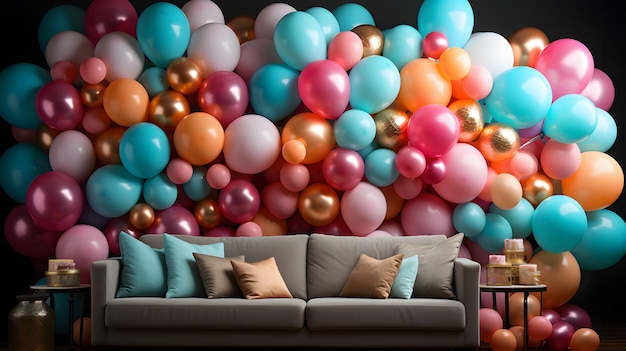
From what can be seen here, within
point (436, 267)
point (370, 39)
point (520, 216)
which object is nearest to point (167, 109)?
point (370, 39)

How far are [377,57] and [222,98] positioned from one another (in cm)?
102

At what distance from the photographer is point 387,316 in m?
4.52

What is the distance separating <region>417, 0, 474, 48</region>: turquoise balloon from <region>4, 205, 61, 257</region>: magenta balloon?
2.79 meters

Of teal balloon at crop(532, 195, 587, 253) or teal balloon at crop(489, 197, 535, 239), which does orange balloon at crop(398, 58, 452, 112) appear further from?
teal balloon at crop(532, 195, 587, 253)

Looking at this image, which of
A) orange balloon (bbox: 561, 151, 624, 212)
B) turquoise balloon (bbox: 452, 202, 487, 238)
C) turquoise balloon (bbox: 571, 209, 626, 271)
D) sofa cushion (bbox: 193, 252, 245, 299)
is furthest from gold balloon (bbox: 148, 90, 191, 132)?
turquoise balloon (bbox: 571, 209, 626, 271)

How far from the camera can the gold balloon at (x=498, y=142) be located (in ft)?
17.1

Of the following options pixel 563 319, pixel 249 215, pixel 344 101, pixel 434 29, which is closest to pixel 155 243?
pixel 249 215

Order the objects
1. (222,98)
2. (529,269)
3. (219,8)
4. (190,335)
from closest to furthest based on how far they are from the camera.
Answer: (190,335) → (529,269) → (222,98) → (219,8)

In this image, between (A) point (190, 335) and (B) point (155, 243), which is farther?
(B) point (155, 243)

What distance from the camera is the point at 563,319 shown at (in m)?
5.41

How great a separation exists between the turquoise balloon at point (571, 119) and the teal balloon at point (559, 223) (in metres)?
0.39

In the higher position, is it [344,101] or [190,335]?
[344,101]

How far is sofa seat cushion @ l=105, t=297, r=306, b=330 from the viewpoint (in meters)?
4.53

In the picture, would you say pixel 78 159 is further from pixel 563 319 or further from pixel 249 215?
pixel 563 319
